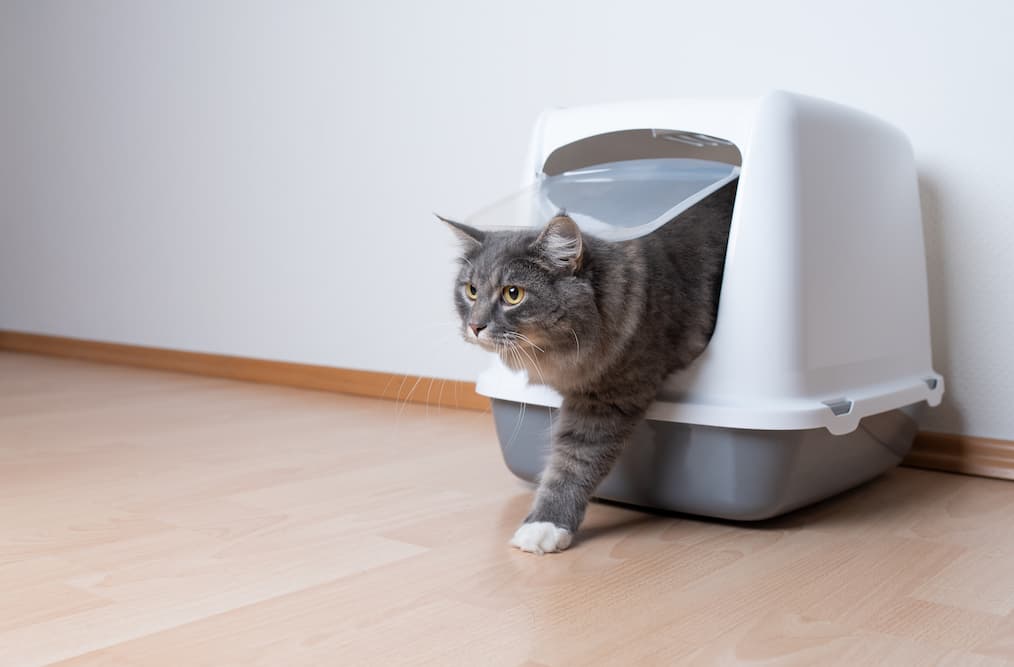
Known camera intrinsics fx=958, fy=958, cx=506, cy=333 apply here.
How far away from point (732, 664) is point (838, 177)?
0.83 metres

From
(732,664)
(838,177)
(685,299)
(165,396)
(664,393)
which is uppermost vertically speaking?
(838,177)

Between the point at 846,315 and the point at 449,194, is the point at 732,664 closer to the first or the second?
the point at 846,315

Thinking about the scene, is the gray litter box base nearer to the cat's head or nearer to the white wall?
the cat's head

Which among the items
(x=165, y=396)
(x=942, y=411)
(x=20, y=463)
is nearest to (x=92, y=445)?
(x=20, y=463)

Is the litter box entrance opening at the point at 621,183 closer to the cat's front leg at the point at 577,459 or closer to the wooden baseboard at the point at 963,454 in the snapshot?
the cat's front leg at the point at 577,459

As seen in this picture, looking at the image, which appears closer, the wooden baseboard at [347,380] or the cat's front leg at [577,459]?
the cat's front leg at [577,459]

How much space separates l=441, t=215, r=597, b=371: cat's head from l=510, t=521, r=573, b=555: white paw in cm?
22

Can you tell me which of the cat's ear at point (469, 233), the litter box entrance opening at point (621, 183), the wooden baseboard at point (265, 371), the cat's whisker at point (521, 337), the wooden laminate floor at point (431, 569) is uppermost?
the litter box entrance opening at point (621, 183)

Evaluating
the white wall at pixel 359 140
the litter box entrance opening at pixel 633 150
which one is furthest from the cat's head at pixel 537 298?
the white wall at pixel 359 140

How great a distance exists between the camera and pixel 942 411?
1.78 metres

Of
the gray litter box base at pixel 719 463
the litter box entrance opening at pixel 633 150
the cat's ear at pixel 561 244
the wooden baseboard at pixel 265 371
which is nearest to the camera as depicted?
the cat's ear at pixel 561 244

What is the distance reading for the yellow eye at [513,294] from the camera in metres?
1.24

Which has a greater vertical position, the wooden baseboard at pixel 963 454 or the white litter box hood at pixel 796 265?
the white litter box hood at pixel 796 265

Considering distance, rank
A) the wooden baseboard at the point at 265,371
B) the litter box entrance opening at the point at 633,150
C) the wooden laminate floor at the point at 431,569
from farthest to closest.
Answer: the wooden baseboard at the point at 265,371
the litter box entrance opening at the point at 633,150
the wooden laminate floor at the point at 431,569
